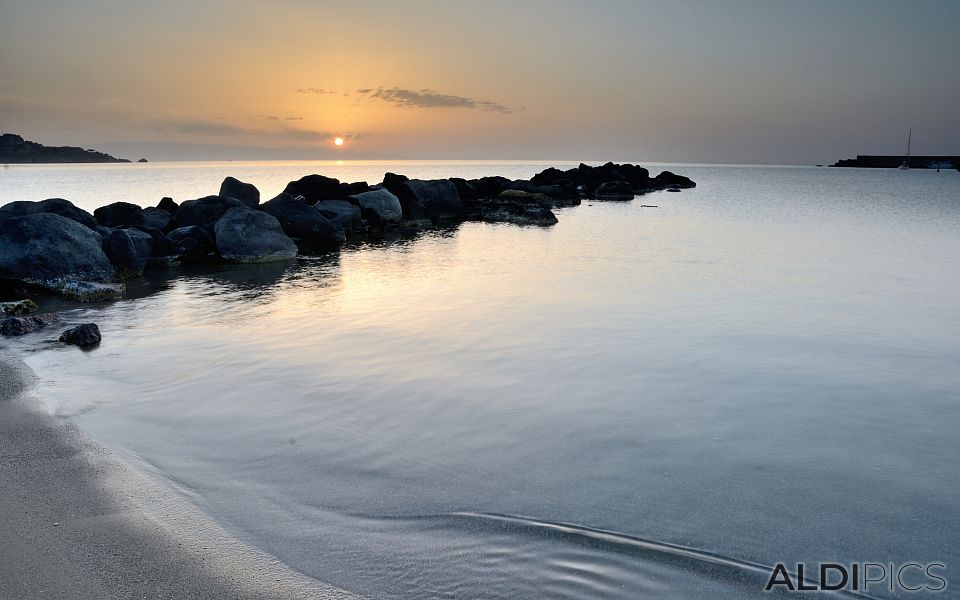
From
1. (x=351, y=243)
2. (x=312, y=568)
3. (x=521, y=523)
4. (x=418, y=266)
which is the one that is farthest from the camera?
(x=351, y=243)

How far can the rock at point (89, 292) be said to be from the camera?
13812 millimetres

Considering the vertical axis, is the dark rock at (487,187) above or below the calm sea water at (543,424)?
above

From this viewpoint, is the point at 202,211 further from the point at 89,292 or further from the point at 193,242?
the point at 89,292

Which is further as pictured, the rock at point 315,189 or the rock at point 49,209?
the rock at point 315,189

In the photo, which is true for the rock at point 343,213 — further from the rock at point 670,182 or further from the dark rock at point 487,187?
the rock at point 670,182

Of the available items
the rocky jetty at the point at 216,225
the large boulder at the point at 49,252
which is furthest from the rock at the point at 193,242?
the large boulder at the point at 49,252

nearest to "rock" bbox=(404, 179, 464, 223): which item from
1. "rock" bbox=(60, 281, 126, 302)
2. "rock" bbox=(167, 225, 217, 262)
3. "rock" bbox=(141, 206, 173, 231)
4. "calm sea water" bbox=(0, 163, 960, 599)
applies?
"rock" bbox=(141, 206, 173, 231)

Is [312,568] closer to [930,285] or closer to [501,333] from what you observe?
[501,333]

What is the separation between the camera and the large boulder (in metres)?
14.3

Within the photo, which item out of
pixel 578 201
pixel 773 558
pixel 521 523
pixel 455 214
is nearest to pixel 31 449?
pixel 521 523

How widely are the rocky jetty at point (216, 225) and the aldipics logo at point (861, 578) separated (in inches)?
466

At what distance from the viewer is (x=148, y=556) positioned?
3.93m

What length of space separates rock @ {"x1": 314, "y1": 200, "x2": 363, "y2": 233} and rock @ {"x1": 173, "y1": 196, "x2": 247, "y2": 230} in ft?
16.6

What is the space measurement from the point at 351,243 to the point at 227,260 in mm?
6601
